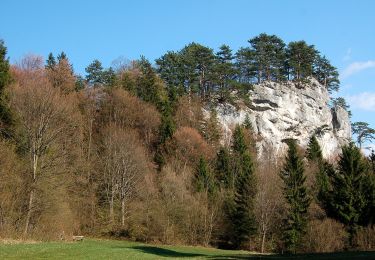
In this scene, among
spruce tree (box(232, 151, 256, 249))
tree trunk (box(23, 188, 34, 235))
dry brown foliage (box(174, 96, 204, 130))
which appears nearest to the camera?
tree trunk (box(23, 188, 34, 235))

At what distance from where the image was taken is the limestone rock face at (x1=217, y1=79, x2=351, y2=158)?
90.6 m

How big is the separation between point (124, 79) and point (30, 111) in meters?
37.4

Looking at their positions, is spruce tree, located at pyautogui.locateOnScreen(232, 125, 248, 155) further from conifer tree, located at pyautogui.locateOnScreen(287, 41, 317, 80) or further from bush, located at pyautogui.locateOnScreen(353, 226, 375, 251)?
conifer tree, located at pyautogui.locateOnScreen(287, 41, 317, 80)

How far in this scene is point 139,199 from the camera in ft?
186

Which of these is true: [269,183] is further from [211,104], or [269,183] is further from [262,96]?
[262,96]

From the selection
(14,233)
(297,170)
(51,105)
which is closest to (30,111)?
(51,105)

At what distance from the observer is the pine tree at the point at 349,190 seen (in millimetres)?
40844

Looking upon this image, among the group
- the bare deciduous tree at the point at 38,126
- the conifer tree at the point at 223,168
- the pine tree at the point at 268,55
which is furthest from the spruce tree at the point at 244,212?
the pine tree at the point at 268,55

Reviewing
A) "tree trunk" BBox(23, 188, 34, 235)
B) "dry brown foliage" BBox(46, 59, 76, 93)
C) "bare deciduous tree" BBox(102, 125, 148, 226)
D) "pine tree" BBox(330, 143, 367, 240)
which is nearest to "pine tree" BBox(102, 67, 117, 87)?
"dry brown foliage" BBox(46, 59, 76, 93)

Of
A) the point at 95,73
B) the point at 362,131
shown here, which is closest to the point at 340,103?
the point at 362,131

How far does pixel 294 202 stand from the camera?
154 ft

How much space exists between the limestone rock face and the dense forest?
4.98 metres

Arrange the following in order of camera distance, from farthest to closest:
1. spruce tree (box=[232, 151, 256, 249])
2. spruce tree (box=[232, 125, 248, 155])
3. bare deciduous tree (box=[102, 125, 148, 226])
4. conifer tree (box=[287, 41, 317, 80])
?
conifer tree (box=[287, 41, 317, 80]) → spruce tree (box=[232, 125, 248, 155]) → bare deciduous tree (box=[102, 125, 148, 226]) → spruce tree (box=[232, 151, 256, 249])

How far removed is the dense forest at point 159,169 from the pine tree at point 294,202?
0.36ft
